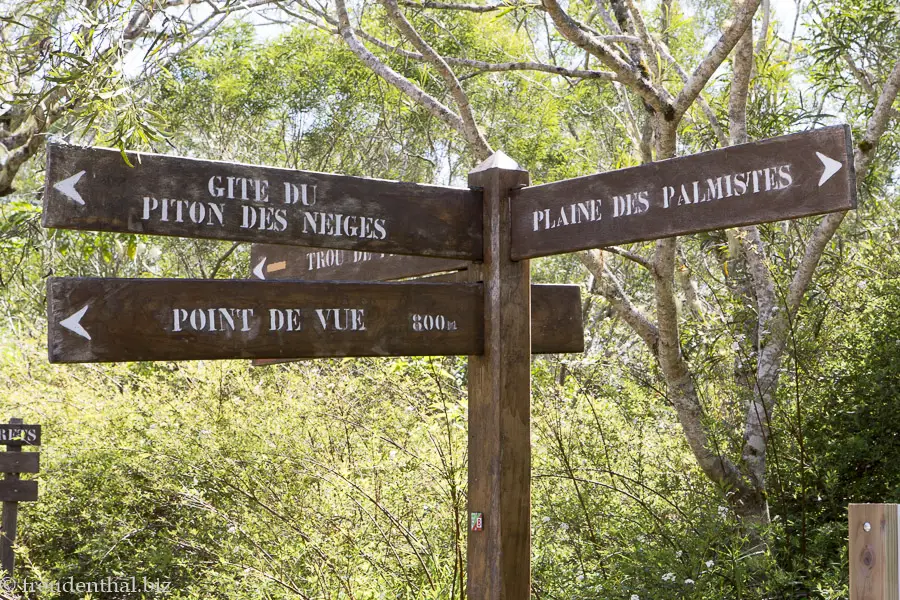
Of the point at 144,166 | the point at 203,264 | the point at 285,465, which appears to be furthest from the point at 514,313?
the point at 203,264

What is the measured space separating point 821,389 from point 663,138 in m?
1.60

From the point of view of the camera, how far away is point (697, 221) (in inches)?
105

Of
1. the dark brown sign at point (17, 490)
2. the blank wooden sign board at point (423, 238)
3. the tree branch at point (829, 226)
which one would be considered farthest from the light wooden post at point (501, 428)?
the dark brown sign at point (17, 490)

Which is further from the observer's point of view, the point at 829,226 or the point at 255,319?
the point at 829,226

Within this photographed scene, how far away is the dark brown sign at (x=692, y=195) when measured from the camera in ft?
7.99

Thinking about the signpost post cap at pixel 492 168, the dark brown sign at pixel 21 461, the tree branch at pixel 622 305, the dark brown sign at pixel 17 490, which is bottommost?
the dark brown sign at pixel 17 490

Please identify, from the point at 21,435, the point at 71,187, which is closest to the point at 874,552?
the point at 71,187

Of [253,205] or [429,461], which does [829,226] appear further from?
[253,205]

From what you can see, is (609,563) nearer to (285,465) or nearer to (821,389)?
(821,389)

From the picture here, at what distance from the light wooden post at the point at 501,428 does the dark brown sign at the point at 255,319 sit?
8cm

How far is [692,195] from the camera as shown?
8.82 ft

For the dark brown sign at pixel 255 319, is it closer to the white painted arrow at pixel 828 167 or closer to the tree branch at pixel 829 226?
the white painted arrow at pixel 828 167

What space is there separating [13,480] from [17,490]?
0.25ft

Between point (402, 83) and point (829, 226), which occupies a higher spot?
point (402, 83)
